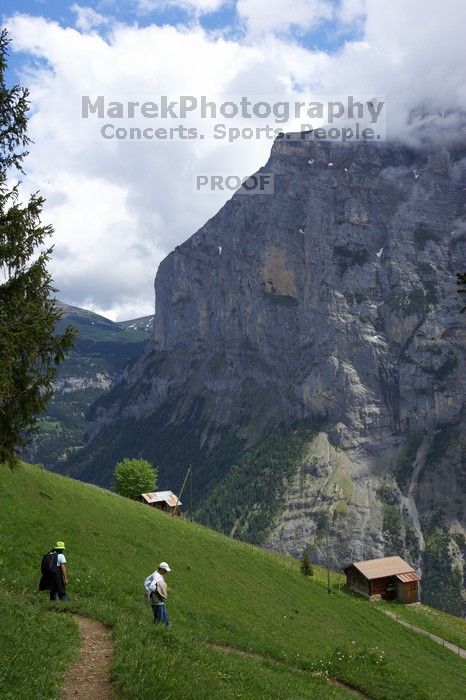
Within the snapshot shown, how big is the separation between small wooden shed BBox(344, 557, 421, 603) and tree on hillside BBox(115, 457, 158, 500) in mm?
34495

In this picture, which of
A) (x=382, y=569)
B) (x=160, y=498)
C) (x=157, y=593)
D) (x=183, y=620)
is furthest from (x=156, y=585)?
(x=160, y=498)

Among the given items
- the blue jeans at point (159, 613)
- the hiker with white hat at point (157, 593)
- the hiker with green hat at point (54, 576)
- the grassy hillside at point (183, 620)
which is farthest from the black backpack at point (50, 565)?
the blue jeans at point (159, 613)

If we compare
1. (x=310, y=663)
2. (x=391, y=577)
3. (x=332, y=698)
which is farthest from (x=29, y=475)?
(x=391, y=577)

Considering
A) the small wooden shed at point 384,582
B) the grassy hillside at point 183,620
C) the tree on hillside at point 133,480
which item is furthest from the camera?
the tree on hillside at point 133,480

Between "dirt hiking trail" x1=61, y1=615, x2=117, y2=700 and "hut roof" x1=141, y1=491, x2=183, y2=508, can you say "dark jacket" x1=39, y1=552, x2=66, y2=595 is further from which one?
"hut roof" x1=141, y1=491, x2=183, y2=508

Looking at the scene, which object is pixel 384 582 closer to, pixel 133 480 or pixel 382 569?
pixel 382 569

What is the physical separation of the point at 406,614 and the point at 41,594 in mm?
57748

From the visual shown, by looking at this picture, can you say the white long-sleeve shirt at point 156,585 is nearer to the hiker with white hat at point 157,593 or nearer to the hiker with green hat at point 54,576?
the hiker with white hat at point 157,593

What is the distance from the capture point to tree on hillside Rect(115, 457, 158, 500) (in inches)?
3319

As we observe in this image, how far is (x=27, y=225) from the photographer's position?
16.4 m

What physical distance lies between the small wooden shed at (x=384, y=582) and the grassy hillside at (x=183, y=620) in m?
29.5

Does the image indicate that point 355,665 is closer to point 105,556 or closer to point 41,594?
point 41,594

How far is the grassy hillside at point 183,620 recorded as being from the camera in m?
Answer: 12.3

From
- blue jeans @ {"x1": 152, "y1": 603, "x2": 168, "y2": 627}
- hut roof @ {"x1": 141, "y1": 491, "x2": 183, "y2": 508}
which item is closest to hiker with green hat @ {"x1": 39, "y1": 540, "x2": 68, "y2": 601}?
blue jeans @ {"x1": 152, "y1": 603, "x2": 168, "y2": 627}
